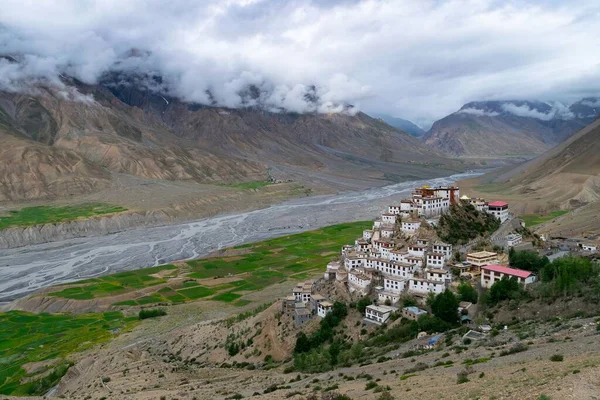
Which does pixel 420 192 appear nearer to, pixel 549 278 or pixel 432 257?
pixel 432 257

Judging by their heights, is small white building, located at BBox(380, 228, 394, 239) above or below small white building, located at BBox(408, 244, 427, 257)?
above

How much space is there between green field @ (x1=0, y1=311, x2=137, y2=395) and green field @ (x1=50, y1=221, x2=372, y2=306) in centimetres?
724

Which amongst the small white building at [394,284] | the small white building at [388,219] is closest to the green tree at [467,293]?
the small white building at [394,284]

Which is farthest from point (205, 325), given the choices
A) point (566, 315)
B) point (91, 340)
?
point (566, 315)

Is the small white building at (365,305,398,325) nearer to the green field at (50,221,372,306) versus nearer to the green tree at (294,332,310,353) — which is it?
the green tree at (294,332,310,353)

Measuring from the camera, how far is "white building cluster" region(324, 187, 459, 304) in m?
42.0

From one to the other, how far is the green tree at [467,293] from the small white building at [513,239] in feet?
48.6

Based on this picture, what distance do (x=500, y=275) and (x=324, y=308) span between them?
14.5 meters

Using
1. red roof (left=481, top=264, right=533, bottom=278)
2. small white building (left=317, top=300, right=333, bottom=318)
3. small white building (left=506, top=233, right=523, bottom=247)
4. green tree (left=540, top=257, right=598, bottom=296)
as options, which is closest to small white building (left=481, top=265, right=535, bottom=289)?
red roof (left=481, top=264, right=533, bottom=278)

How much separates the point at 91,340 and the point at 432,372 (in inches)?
1649

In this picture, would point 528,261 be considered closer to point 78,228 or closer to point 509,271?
point 509,271

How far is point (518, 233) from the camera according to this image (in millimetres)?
56062

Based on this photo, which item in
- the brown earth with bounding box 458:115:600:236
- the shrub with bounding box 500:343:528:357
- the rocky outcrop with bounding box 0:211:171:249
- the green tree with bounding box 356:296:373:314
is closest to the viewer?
the shrub with bounding box 500:343:528:357

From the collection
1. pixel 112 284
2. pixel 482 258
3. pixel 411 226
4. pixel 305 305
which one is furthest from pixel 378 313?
pixel 112 284
